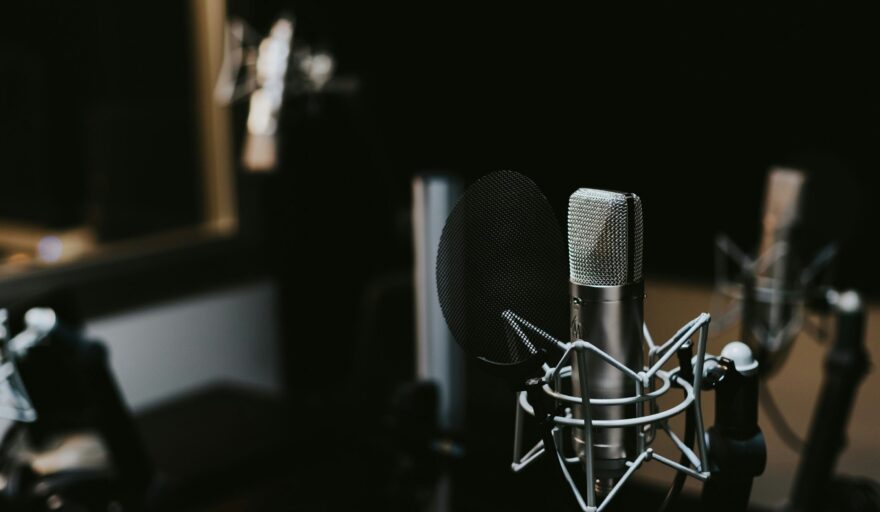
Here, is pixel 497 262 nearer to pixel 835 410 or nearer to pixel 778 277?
pixel 778 277

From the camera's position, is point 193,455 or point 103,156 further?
point 103,156

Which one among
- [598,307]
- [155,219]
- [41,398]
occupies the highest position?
[598,307]

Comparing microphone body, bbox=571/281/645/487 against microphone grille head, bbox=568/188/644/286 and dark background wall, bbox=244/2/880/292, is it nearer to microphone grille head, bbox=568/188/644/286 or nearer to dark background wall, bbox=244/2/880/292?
microphone grille head, bbox=568/188/644/286

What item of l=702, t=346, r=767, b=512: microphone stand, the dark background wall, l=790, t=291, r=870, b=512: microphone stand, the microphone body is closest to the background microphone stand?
l=790, t=291, r=870, b=512: microphone stand

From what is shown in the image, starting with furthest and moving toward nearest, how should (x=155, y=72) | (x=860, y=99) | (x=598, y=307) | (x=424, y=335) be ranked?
1. (x=155, y=72)
2. (x=860, y=99)
3. (x=424, y=335)
4. (x=598, y=307)

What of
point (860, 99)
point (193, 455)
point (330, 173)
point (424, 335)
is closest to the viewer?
point (424, 335)

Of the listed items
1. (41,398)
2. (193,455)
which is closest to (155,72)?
(193,455)

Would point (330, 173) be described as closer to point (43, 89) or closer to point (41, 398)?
point (43, 89)

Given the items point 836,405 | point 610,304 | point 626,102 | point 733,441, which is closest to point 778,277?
point 836,405

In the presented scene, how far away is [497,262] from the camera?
0.69 meters

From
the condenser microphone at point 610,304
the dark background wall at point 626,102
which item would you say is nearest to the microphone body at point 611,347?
the condenser microphone at point 610,304

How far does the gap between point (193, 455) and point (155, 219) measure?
107 centimetres

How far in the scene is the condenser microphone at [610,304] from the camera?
675 mm

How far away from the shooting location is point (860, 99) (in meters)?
2.67
